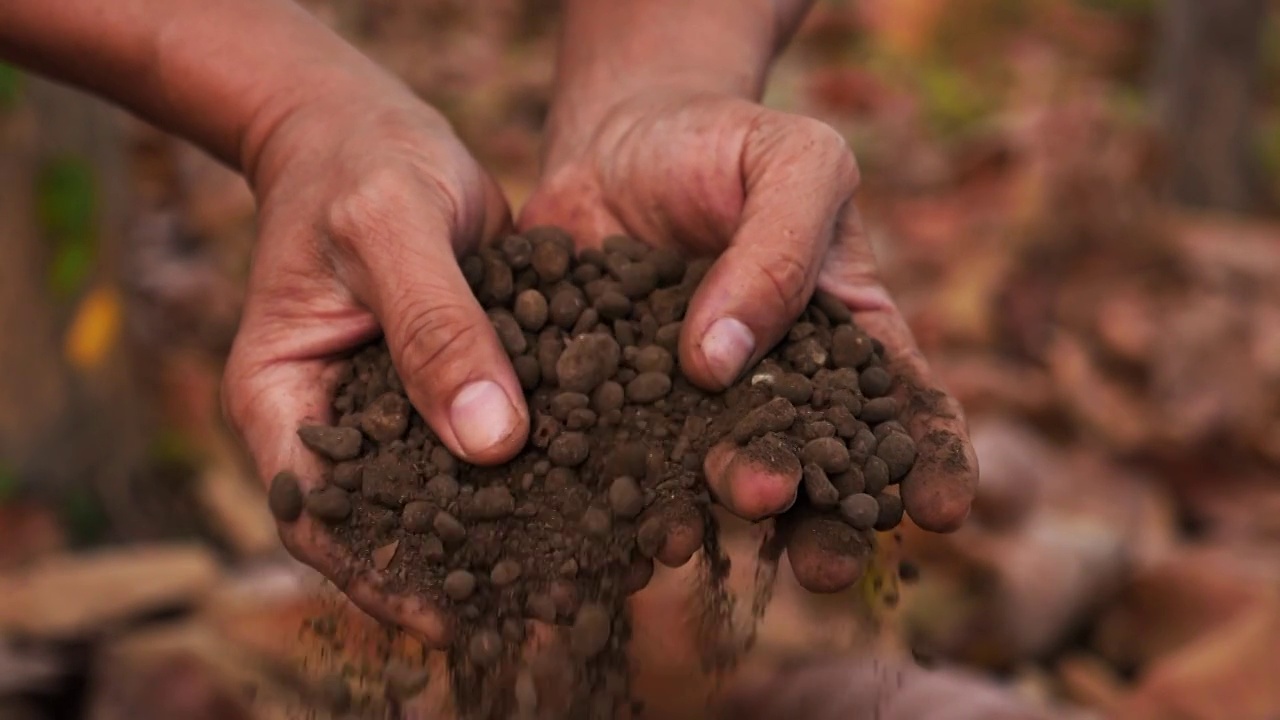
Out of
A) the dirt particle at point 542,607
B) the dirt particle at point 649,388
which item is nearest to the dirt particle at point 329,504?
the dirt particle at point 542,607

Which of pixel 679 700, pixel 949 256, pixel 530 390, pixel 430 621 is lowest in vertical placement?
pixel 949 256

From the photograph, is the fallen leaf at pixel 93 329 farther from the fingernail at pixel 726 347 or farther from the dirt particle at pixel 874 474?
the dirt particle at pixel 874 474

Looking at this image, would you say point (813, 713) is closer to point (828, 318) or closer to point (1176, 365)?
point (828, 318)

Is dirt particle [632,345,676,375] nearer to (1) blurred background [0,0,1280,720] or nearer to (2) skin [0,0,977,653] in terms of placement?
(2) skin [0,0,977,653]

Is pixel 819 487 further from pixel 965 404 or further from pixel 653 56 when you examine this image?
pixel 965 404

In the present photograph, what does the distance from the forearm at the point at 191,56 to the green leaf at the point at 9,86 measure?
1187mm

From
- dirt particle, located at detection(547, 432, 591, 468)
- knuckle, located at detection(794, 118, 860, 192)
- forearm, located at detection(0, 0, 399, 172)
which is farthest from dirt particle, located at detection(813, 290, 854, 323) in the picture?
forearm, located at detection(0, 0, 399, 172)

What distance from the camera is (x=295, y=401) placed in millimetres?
1480

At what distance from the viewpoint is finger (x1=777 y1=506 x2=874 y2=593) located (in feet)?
4.26

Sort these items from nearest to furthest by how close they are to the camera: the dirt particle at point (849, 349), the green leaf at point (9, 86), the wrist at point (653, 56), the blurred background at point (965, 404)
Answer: the dirt particle at point (849, 349), the wrist at point (653, 56), the blurred background at point (965, 404), the green leaf at point (9, 86)

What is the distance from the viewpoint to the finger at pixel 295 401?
1368 millimetres

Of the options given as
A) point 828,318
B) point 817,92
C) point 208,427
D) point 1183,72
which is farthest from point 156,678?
point 1183,72

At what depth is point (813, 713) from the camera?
1867 mm

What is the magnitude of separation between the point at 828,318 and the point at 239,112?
0.86 m
